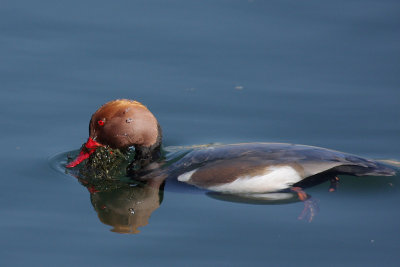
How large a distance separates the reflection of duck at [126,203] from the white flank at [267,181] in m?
0.60

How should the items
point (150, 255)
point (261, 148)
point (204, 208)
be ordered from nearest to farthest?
point (150, 255), point (204, 208), point (261, 148)

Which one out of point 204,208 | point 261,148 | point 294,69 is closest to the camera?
point 204,208

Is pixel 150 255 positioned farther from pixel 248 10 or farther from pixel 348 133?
pixel 248 10

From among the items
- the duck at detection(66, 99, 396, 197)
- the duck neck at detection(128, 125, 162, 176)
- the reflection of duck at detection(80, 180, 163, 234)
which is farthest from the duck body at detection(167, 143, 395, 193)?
the duck neck at detection(128, 125, 162, 176)

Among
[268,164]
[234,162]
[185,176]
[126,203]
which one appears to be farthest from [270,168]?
[126,203]

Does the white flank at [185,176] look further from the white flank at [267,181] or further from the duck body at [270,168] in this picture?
the white flank at [267,181]

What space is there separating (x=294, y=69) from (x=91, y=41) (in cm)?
233

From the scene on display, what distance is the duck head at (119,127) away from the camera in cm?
667

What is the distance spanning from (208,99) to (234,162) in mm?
1664

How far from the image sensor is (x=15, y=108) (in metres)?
7.47

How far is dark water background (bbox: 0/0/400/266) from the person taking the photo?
5.28 meters

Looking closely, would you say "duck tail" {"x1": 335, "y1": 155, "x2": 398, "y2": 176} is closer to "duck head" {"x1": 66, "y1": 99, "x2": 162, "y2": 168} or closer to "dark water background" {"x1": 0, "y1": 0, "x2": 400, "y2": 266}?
"dark water background" {"x1": 0, "y1": 0, "x2": 400, "y2": 266}

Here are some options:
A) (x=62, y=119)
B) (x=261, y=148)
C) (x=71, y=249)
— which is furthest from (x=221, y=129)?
(x=71, y=249)

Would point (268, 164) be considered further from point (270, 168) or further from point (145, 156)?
point (145, 156)
